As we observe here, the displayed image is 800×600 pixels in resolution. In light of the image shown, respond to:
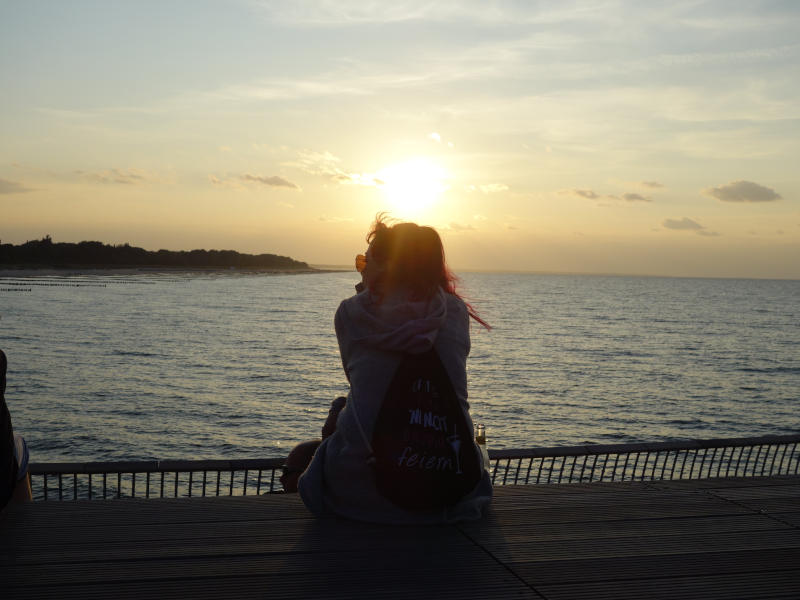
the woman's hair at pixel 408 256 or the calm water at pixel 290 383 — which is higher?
the woman's hair at pixel 408 256

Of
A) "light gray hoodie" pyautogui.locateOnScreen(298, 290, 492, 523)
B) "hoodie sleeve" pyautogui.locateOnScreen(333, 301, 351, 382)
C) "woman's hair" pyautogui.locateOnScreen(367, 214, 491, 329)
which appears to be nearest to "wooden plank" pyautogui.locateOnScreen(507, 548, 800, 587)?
"light gray hoodie" pyautogui.locateOnScreen(298, 290, 492, 523)

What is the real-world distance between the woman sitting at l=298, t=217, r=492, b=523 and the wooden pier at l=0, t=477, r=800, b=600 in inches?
8.0

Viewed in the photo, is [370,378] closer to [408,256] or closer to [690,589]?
[408,256]

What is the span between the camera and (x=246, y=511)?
3.74 meters

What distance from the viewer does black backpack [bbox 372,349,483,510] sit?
3.35 metres

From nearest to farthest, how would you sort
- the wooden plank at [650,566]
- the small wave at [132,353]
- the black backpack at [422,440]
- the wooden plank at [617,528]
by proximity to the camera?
1. the wooden plank at [650,566]
2. the black backpack at [422,440]
3. the wooden plank at [617,528]
4. the small wave at [132,353]

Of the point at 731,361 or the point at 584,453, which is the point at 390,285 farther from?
the point at 731,361

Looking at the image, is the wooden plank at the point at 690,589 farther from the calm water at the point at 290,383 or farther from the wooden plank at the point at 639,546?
the calm water at the point at 290,383

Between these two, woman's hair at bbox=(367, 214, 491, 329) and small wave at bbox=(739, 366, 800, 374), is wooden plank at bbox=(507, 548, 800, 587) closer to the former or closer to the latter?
woman's hair at bbox=(367, 214, 491, 329)

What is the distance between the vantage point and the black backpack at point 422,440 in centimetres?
335

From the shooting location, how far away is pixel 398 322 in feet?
11.3

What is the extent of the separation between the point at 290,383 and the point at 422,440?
84.9ft

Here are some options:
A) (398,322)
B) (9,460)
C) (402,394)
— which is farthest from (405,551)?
(9,460)

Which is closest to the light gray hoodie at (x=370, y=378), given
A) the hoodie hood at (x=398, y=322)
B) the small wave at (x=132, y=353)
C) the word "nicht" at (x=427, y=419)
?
the hoodie hood at (x=398, y=322)
